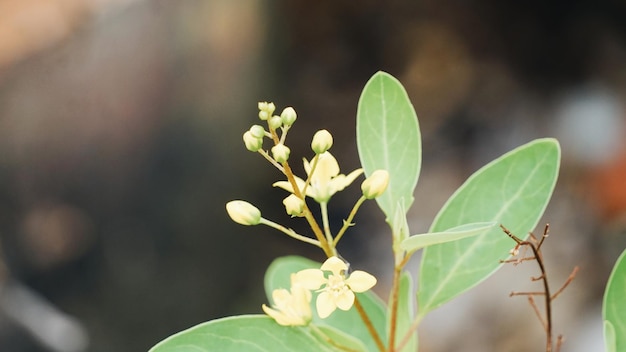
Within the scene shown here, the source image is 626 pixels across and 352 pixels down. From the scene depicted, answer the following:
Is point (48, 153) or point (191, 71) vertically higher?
point (191, 71)

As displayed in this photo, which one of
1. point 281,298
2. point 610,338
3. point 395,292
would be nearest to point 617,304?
point 610,338

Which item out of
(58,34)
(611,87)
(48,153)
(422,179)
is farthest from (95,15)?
(611,87)

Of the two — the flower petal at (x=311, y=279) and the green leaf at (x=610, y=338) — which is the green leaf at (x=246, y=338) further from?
the green leaf at (x=610, y=338)

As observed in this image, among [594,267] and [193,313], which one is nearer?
[594,267]

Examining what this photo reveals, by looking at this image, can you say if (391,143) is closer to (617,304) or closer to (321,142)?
(321,142)

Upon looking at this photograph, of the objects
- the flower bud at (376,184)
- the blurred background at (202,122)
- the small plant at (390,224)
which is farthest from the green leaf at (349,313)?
the blurred background at (202,122)

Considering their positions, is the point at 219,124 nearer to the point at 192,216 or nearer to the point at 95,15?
the point at 192,216
